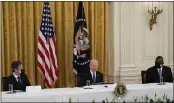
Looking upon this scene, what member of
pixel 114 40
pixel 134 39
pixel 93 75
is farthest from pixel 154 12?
pixel 93 75

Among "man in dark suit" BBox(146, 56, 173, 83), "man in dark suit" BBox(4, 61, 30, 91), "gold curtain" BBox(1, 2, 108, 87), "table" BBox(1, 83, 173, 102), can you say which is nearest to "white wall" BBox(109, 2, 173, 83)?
"gold curtain" BBox(1, 2, 108, 87)

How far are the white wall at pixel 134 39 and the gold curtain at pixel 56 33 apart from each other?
0.21 m

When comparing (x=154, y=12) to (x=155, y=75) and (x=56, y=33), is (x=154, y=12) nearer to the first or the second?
(x=155, y=75)

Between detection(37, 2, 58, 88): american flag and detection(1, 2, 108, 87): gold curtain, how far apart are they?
0.37 m

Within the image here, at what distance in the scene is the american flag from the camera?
19.2 feet

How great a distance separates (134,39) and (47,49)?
2.06m

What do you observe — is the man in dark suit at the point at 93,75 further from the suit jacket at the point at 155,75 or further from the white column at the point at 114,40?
the white column at the point at 114,40

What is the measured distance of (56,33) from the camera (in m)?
6.35

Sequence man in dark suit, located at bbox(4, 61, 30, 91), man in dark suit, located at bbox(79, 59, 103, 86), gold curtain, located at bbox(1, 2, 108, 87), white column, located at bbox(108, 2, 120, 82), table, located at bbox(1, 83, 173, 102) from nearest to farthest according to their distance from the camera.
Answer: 1. table, located at bbox(1, 83, 173, 102)
2. man in dark suit, located at bbox(4, 61, 30, 91)
3. man in dark suit, located at bbox(79, 59, 103, 86)
4. gold curtain, located at bbox(1, 2, 108, 87)
5. white column, located at bbox(108, 2, 120, 82)

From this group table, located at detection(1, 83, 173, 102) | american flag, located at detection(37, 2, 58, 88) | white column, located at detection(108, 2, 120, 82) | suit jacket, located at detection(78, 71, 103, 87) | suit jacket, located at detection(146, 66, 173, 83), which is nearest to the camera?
table, located at detection(1, 83, 173, 102)

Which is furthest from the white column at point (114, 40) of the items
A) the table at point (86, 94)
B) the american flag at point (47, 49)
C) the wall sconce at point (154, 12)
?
the table at point (86, 94)

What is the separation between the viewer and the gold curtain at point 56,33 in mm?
6008

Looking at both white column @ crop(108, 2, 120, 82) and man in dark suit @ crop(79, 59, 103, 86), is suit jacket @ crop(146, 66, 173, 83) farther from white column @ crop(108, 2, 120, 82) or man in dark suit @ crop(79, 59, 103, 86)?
white column @ crop(108, 2, 120, 82)

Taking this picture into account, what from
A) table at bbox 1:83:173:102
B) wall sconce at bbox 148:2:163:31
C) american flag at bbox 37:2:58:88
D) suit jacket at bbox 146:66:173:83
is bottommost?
table at bbox 1:83:173:102
